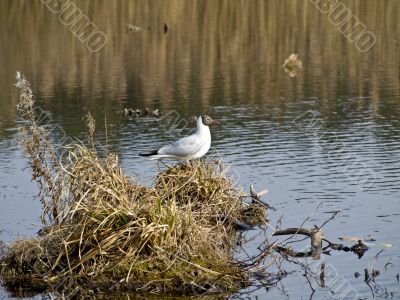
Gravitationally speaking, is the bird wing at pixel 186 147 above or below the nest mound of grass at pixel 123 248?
above

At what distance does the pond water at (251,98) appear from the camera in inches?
814

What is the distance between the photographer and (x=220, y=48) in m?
50.8

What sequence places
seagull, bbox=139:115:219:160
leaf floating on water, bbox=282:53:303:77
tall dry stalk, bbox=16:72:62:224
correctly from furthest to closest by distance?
leaf floating on water, bbox=282:53:303:77 < seagull, bbox=139:115:219:160 < tall dry stalk, bbox=16:72:62:224

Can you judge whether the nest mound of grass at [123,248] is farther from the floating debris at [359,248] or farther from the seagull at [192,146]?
the floating debris at [359,248]

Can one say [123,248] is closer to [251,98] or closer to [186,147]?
[186,147]

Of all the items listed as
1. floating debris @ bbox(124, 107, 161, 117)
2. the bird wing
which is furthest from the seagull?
floating debris @ bbox(124, 107, 161, 117)

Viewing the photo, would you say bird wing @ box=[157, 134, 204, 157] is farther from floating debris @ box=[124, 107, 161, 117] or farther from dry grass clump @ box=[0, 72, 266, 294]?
floating debris @ box=[124, 107, 161, 117]

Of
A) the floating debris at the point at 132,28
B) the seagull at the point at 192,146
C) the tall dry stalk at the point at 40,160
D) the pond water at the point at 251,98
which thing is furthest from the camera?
the floating debris at the point at 132,28

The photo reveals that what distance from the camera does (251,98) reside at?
37.4 meters

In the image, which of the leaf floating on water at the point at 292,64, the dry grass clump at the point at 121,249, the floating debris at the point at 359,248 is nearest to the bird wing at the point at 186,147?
the dry grass clump at the point at 121,249

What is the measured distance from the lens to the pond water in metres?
20.7

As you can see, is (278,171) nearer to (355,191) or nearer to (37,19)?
(355,191)

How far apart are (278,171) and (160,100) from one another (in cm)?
1418

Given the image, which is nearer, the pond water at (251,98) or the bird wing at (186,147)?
the bird wing at (186,147)
